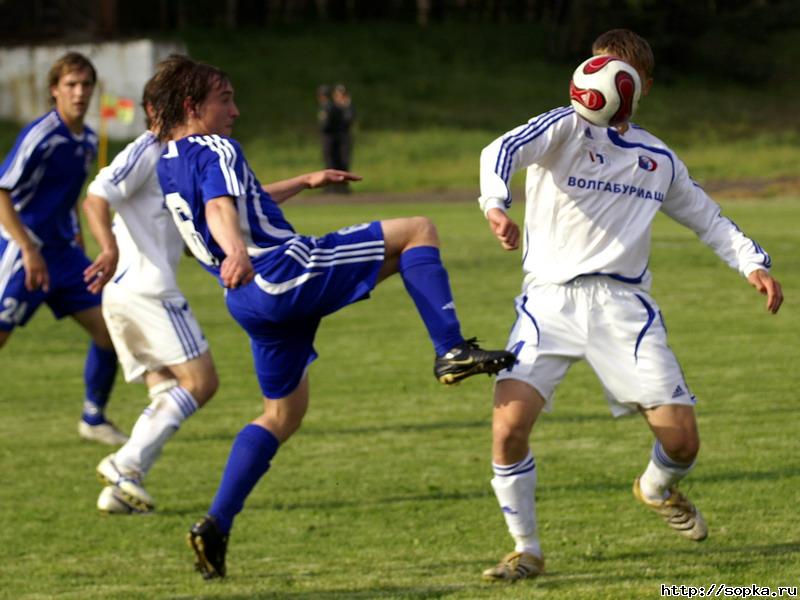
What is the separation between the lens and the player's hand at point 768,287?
5.83 meters

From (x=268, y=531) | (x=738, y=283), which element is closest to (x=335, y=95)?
(x=738, y=283)

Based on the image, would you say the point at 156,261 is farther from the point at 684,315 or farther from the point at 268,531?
the point at 684,315

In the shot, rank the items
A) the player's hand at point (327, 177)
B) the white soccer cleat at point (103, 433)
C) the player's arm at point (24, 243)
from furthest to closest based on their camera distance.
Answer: the white soccer cleat at point (103, 433) → the player's arm at point (24, 243) → the player's hand at point (327, 177)

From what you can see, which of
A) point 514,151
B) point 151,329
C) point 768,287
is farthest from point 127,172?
point 768,287

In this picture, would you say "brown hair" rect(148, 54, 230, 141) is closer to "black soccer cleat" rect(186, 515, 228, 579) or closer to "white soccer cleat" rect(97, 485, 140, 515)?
"black soccer cleat" rect(186, 515, 228, 579)

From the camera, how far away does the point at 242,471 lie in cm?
602

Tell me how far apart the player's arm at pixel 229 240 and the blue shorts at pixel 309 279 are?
0.14m

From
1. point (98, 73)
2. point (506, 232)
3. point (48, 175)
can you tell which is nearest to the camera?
point (506, 232)

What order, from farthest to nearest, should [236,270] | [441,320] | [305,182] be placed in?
[305,182] < [441,320] < [236,270]

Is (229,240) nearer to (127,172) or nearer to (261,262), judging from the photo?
(261,262)

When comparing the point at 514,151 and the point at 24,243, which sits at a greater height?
the point at 514,151

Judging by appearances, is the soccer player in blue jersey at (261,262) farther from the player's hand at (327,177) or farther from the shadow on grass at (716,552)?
the shadow on grass at (716,552)

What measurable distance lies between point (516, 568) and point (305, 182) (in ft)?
6.24

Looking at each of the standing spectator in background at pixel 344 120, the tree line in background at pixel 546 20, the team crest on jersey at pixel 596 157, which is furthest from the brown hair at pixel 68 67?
the tree line in background at pixel 546 20
